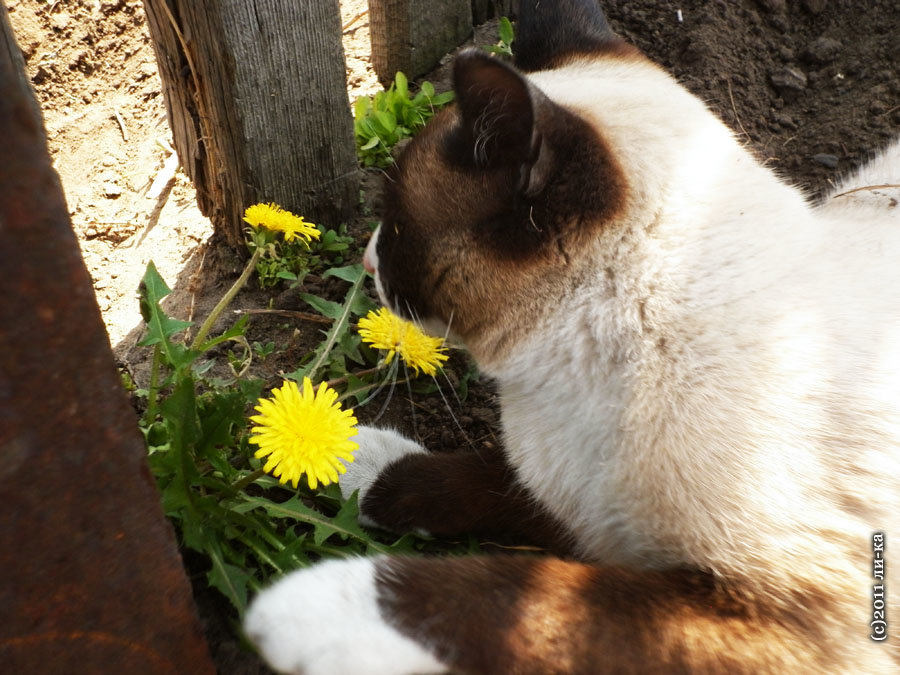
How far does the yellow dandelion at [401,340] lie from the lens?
2217mm

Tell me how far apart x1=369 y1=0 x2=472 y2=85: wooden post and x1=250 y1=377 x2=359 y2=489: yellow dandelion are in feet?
6.55

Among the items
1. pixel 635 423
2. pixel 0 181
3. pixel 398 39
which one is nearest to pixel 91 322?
pixel 0 181

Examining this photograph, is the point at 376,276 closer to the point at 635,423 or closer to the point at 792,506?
the point at 635,423

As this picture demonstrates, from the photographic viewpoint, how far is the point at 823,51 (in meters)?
3.36

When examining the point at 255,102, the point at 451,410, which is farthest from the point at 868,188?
the point at 255,102

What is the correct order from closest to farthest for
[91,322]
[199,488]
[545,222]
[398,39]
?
[91,322] → [545,222] → [199,488] → [398,39]

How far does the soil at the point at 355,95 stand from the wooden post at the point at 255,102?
258mm

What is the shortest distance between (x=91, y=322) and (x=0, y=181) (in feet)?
0.70

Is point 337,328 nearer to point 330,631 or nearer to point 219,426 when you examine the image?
point 219,426

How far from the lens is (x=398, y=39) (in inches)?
127

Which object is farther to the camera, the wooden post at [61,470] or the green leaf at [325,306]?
the green leaf at [325,306]

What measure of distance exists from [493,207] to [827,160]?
6.56 ft

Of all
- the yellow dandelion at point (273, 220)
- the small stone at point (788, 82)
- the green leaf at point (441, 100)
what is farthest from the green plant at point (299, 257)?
the small stone at point (788, 82)

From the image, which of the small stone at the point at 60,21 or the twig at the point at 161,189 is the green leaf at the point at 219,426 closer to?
the twig at the point at 161,189
